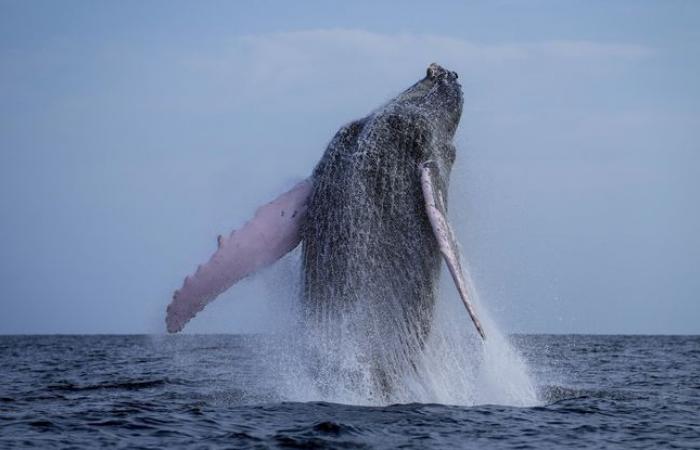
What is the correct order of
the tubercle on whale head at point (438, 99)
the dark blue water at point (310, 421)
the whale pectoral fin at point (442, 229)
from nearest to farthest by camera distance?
the dark blue water at point (310, 421), the whale pectoral fin at point (442, 229), the tubercle on whale head at point (438, 99)

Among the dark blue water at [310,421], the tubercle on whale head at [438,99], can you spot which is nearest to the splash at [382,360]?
the dark blue water at [310,421]

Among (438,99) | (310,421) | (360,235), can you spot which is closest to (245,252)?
(360,235)

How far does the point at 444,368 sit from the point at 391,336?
3.68ft

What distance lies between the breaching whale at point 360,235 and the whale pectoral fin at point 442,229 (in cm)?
2

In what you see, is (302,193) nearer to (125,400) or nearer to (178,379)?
(125,400)

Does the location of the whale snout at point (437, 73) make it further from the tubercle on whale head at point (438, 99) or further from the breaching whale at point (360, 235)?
the breaching whale at point (360, 235)

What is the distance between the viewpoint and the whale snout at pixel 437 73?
1125 centimetres

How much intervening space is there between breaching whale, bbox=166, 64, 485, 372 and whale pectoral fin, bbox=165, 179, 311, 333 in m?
0.01

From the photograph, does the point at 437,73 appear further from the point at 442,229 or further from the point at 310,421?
the point at 310,421

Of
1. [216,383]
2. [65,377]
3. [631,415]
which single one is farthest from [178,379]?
[631,415]

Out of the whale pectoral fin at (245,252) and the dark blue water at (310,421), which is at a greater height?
the whale pectoral fin at (245,252)

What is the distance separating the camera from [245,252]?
10.2 meters

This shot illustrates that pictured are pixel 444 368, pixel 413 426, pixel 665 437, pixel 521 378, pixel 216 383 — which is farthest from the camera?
pixel 216 383

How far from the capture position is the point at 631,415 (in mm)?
11477
